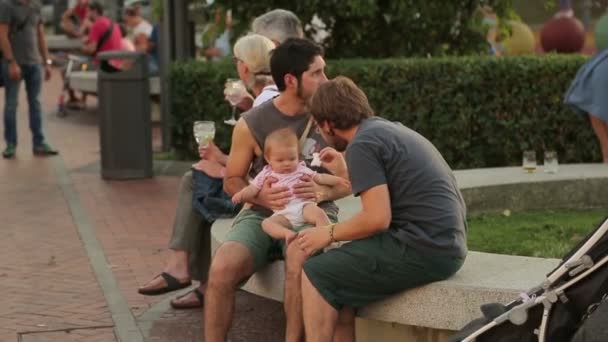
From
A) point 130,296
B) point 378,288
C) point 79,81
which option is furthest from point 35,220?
point 79,81

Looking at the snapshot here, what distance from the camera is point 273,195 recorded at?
6090mm

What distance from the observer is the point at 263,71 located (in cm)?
689

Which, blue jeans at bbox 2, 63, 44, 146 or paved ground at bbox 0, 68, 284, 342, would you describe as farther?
blue jeans at bbox 2, 63, 44, 146

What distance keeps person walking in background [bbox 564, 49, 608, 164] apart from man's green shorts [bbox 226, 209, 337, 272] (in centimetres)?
355

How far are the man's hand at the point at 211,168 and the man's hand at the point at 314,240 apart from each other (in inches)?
55.0

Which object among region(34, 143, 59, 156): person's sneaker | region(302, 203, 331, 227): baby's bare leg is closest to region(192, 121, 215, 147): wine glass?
region(302, 203, 331, 227): baby's bare leg

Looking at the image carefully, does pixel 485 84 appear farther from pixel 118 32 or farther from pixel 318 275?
pixel 118 32

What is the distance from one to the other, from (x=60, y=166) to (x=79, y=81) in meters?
5.11

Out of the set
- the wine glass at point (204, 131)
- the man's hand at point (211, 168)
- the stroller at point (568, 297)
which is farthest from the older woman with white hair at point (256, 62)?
the stroller at point (568, 297)

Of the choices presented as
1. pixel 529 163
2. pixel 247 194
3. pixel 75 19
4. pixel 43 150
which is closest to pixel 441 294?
pixel 247 194

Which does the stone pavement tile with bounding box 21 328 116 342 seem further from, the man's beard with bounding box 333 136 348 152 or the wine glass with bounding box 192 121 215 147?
the man's beard with bounding box 333 136 348 152

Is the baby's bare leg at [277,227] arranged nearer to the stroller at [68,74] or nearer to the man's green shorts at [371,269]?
the man's green shorts at [371,269]

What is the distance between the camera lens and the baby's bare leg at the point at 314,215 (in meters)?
5.97

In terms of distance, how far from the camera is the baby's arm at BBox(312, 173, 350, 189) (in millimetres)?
6145
